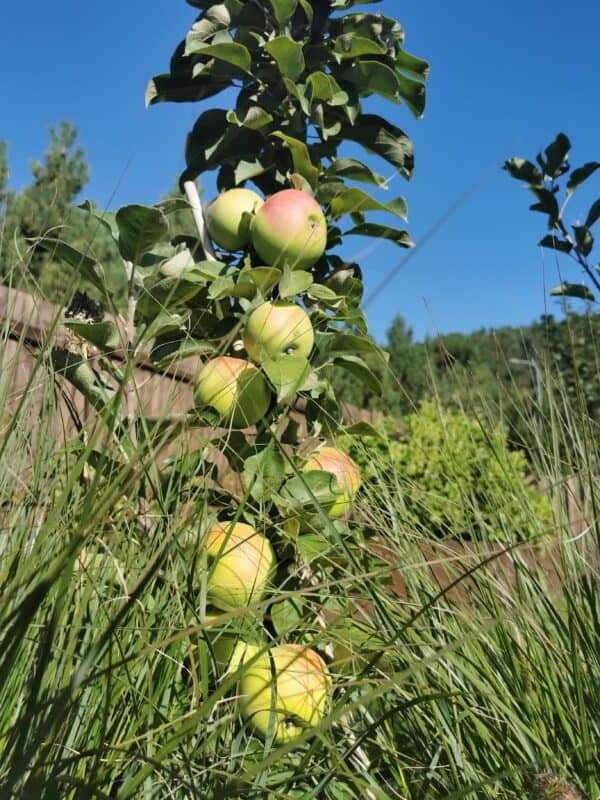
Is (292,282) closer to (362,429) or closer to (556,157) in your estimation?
(362,429)

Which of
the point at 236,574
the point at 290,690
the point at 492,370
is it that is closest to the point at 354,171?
the point at 236,574

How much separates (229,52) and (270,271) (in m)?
0.50

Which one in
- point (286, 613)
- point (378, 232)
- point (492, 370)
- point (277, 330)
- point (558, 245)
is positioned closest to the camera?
point (286, 613)

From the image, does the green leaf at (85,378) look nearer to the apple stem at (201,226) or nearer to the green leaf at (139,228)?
the green leaf at (139,228)

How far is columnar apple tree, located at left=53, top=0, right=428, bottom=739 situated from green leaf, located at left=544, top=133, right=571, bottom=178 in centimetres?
76

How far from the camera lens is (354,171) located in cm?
154

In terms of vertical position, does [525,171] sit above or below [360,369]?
above

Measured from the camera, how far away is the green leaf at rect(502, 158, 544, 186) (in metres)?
2.27

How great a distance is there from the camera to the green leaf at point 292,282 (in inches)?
48.8

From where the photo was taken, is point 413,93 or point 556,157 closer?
point 413,93

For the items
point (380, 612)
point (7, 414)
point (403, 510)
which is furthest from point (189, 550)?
point (7, 414)

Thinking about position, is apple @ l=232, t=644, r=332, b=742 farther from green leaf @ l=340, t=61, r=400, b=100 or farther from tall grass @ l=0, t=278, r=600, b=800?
green leaf @ l=340, t=61, r=400, b=100

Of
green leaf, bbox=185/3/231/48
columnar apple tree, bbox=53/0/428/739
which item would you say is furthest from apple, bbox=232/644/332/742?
green leaf, bbox=185/3/231/48

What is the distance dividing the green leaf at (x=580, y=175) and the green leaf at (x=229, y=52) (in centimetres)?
121
